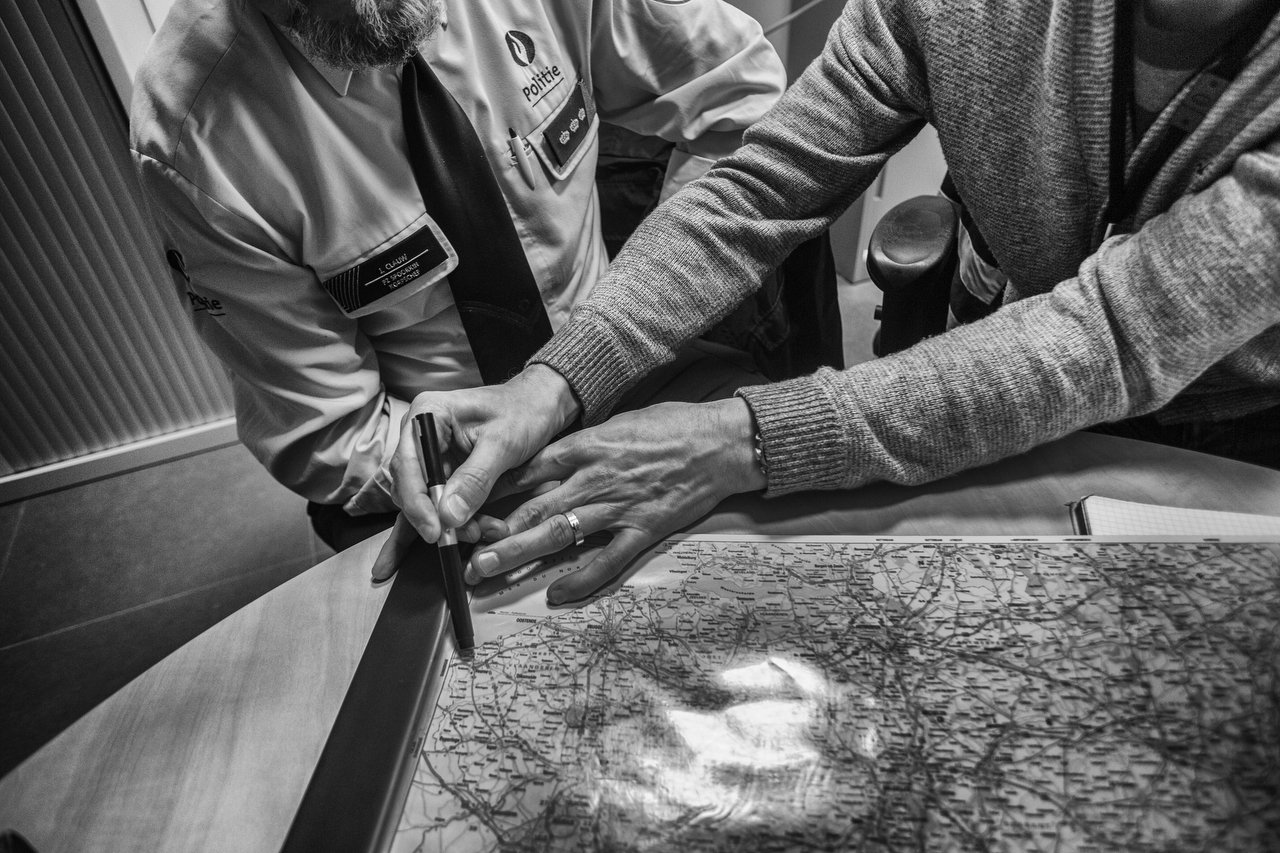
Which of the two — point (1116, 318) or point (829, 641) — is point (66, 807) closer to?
point (829, 641)

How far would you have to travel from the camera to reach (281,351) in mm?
885

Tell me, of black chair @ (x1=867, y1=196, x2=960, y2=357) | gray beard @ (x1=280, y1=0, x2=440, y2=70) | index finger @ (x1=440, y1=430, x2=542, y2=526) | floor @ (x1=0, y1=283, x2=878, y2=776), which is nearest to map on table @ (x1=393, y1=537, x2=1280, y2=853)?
Result: index finger @ (x1=440, y1=430, x2=542, y2=526)

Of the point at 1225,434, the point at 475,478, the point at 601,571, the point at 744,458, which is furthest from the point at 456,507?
the point at 1225,434

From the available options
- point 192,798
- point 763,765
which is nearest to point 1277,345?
point 763,765

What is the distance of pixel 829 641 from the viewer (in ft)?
1.63

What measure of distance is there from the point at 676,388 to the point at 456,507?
415mm

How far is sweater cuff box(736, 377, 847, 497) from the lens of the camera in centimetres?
64

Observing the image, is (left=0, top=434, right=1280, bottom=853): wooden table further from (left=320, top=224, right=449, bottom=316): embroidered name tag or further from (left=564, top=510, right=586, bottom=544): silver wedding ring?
(left=320, top=224, right=449, bottom=316): embroidered name tag

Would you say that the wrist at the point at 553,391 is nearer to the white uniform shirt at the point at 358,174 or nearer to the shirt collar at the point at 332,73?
the white uniform shirt at the point at 358,174

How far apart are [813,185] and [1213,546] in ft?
1.71

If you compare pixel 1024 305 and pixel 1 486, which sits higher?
pixel 1024 305

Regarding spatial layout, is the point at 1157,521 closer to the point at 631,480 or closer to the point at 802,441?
the point at 802,441

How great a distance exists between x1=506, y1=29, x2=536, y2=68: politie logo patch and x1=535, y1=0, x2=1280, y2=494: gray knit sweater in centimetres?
34

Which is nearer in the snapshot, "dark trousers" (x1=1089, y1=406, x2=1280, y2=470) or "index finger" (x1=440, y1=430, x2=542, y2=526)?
"index finger" (x1=440, y1=430, x2=542, y2=526)
